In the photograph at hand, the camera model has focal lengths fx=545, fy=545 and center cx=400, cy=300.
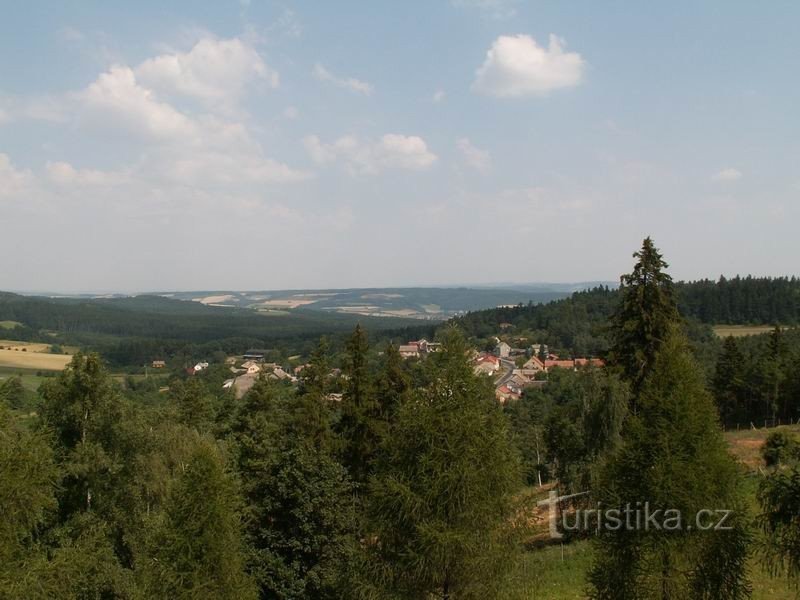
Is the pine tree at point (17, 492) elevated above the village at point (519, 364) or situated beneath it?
elevated above

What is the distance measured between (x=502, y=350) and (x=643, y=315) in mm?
135345

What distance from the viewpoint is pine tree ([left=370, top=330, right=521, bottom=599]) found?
9578 mm

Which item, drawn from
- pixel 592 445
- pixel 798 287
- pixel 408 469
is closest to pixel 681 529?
pixel 408 469

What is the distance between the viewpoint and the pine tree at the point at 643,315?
62.8 feet

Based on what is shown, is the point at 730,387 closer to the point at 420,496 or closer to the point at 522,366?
the point at 420,496

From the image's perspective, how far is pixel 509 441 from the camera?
10.7m

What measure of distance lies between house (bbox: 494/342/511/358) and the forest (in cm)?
12979

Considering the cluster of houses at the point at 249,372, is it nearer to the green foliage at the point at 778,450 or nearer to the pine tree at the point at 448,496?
the green foliage at the point at 778,450

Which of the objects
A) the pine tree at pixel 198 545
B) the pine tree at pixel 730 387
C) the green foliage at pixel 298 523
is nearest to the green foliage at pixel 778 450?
the green foliage at pixel 298 523

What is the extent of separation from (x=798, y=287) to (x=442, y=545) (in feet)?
550

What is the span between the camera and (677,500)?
1008 centimetres

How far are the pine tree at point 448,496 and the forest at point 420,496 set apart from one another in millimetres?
34

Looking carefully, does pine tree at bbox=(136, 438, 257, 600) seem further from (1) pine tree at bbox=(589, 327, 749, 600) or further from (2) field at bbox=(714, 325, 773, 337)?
(2) field at bbox=(714, 325, 773, 337)

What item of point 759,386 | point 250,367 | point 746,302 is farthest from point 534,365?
point 759,386
